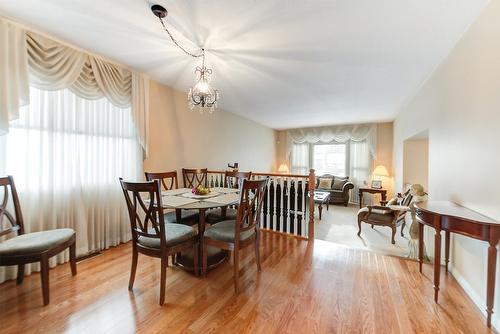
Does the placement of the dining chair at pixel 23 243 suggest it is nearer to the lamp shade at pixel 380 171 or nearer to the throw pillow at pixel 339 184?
the throw pillow at pixel 339 184

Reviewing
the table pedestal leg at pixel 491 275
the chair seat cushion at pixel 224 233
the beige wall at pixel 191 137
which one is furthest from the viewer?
the beige wall at pixel 191 137

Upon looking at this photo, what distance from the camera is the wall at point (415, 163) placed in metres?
4.13

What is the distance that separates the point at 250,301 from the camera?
5.66 ft

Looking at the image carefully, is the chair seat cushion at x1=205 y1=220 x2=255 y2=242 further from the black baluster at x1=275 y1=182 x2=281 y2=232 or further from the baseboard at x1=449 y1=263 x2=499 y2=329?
the baseboard at x1=449 y1=263 x2=499 y2=329

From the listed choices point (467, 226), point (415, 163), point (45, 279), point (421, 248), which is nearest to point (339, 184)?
point (415, 163)

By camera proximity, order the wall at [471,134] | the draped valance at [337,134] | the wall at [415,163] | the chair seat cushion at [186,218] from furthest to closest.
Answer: the draped valance at [337,134]
the wall at [415,163]
the chair seat cushion at [186,218]
the wall at [471,134]

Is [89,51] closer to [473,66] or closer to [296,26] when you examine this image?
[296,26]

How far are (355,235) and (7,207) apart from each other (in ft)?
15.0

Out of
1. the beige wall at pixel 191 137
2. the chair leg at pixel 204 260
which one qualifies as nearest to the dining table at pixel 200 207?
the chair leg at pixel 204 260

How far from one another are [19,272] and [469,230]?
3731 mm

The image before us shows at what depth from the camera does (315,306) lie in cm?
168

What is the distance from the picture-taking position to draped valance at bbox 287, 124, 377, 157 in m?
6.21

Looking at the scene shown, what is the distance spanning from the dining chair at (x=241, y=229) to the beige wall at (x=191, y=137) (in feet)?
5.90

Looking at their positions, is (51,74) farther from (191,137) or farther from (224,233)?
(224,233)
